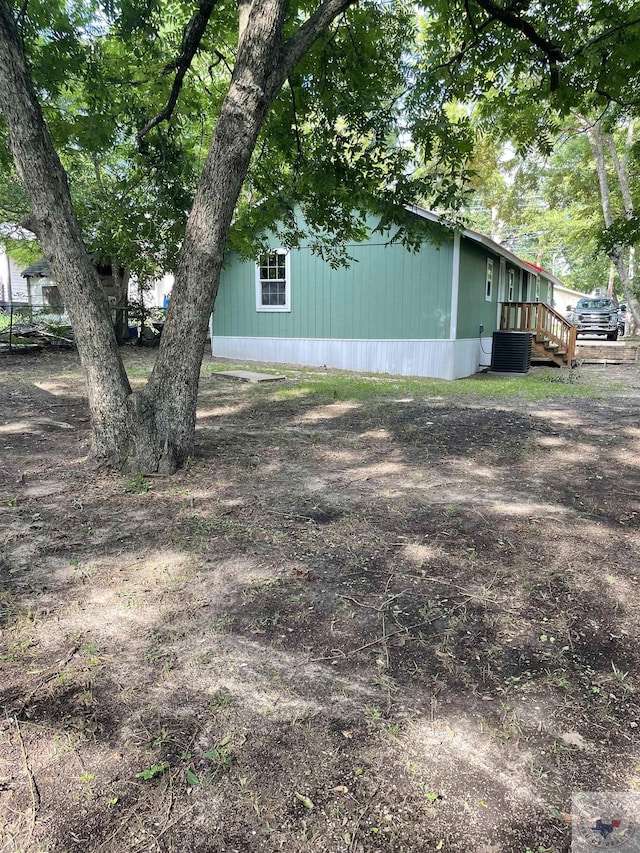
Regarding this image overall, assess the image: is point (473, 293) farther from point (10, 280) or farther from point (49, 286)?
point (10, 280)

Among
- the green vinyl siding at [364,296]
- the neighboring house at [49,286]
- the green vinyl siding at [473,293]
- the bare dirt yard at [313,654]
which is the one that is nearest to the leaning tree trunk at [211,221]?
the bare dirt yard at [313,654]

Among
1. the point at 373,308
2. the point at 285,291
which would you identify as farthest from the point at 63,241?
the point at 285,291

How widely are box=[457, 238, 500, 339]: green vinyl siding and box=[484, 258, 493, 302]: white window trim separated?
0.39 feet

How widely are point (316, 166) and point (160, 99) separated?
8.09ft

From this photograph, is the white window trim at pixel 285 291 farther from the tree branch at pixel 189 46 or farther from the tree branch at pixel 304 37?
the tree branch at pixel 304 37

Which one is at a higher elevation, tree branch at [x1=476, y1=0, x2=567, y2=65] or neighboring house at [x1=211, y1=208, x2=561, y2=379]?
tree branch at [x1=476, y1=0, x2=567, y2=65]

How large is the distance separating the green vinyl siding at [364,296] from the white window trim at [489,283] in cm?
282

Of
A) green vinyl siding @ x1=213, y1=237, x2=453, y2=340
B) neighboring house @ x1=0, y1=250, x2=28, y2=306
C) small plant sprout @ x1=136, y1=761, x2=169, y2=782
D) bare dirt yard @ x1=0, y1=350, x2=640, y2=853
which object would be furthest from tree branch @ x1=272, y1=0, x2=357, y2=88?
neighboring house @ x1=0, y1=250, x2=28, y2=306

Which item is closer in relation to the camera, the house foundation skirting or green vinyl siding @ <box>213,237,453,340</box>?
green vinyl siding @ <box>213,237,453,340</box>

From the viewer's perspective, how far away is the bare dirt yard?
161cm

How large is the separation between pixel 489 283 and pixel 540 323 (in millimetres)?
1856

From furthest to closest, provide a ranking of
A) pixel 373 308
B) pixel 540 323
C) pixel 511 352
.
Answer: pixel 540 323, pixel 511 352, pixel 373 308

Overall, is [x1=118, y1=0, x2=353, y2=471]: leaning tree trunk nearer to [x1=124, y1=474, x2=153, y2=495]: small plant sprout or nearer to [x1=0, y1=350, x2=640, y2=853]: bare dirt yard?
[x1=124, y1=474, x2=153, y2=495]: small plant sprout

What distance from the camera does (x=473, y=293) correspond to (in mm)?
13812
